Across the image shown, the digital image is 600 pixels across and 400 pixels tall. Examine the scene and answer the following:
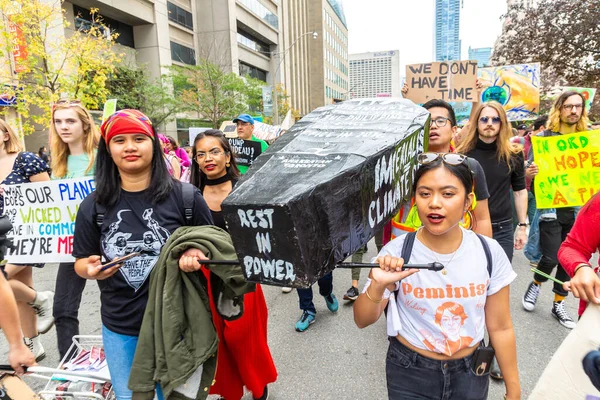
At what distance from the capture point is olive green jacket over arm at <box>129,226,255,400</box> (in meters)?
1.70

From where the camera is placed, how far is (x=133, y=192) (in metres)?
1.95

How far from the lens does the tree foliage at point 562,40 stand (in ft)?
43.1

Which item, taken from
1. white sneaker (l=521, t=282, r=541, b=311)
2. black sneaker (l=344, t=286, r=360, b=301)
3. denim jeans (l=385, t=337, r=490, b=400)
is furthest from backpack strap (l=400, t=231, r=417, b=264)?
white sneaker (l=521, t=282, r=541, b=311)

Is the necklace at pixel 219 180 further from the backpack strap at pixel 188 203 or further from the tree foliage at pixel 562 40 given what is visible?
the tree foliage at pixel 562 40

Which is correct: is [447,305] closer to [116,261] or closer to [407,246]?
[407,246]

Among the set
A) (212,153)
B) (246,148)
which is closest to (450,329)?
(212,153)

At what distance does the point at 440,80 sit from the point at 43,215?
3973 mm

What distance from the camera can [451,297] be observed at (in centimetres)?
159

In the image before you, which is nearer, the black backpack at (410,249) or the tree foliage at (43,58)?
the black backpack at (410,249)

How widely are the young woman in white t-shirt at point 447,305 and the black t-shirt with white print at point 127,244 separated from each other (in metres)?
1.03

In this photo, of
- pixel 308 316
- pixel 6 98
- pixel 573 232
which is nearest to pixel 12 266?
pixel 308 316

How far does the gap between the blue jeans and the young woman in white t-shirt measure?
3.71 ft

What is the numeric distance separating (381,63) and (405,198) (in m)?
Answer: 145

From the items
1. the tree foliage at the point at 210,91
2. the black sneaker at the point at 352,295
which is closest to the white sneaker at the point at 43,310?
the black sneaker at the point at 352,295
